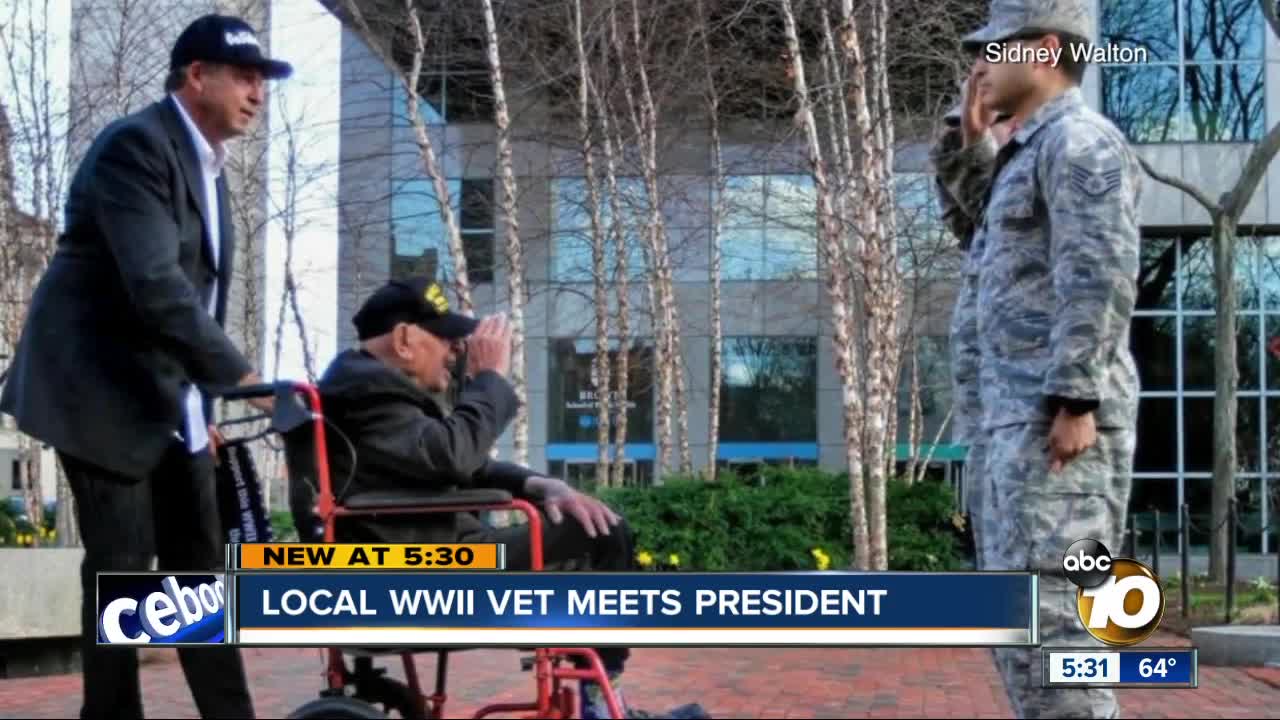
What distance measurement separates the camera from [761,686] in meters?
5.98

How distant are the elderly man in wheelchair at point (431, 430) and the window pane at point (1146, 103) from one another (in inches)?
488

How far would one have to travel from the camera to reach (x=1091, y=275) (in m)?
2.96

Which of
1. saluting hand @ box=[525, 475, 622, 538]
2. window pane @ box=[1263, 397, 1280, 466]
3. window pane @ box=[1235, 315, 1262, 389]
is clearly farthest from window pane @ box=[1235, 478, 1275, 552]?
saluting hand @ box=[525, 475, 622, 538]

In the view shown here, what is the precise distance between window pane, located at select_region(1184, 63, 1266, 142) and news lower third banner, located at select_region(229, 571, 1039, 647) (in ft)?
47.3

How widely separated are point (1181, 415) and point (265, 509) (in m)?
19.0

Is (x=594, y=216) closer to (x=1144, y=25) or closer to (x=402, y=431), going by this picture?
(x=1144, y=25)

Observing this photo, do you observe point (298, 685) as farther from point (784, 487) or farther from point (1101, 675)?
point (784, 487)

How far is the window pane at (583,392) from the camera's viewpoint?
2155 centimetres

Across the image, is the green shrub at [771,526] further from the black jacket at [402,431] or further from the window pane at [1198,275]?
the black jacket at [402,431]

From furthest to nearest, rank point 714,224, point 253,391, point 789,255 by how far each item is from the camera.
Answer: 1. point 789,255
2. point 714,224
3. point 253,391

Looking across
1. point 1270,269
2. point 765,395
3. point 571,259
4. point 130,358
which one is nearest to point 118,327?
point 130,358

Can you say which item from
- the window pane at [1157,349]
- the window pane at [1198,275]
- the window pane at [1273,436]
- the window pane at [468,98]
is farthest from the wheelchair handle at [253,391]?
the window pane at [1273,436]

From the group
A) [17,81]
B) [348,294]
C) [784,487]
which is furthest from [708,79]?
[17,81]

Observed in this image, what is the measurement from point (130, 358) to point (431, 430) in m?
0.62
